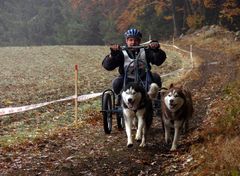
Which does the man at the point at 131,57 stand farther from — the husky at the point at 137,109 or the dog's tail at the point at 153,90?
the husky at the point at 137,109

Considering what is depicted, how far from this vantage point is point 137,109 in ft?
27.9

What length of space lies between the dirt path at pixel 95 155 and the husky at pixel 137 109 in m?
0.27

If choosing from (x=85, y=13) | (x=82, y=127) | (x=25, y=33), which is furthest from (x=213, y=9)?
(x=82, y=127)

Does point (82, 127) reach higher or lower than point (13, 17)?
lower

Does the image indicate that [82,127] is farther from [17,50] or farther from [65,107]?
[17,50]

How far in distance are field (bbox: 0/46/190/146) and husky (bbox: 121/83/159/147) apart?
2.97 metres

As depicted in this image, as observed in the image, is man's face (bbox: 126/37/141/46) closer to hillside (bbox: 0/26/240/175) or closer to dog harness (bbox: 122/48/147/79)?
dog harness (bbox: 122/48/147/79)

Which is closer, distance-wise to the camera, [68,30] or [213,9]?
[213,9]

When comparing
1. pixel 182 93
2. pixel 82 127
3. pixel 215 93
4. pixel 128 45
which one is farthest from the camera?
pixel 215 93

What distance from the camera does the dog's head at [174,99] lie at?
26.6ft

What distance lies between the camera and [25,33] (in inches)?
2670

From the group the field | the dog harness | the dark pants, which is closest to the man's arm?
the dog harness

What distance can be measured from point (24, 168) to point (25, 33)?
62080mm

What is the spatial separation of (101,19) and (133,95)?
51149 millimetres
